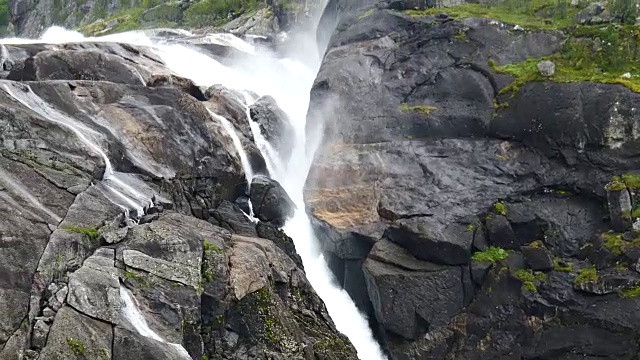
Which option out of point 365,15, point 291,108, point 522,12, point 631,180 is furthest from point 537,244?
point 365,15

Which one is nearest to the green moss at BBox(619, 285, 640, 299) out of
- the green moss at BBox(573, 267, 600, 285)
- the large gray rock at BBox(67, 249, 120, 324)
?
the green moss at BBox(573, 267, 600, 285)

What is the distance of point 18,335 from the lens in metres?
13.1

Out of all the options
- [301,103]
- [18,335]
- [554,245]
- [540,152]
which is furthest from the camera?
[301,103]

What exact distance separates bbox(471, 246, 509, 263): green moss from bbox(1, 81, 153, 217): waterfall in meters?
13.2

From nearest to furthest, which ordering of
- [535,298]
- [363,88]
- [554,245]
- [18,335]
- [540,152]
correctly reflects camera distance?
[18,335] → [535,298] → [554,245] → [540,152] → [363,88]

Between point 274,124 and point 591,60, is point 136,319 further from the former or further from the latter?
point 591,60

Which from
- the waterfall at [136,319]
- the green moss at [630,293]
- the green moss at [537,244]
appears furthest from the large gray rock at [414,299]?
the waterfall at [136,319]

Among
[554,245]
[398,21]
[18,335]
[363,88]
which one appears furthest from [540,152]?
[18,335]

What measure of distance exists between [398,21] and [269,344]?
2368cm

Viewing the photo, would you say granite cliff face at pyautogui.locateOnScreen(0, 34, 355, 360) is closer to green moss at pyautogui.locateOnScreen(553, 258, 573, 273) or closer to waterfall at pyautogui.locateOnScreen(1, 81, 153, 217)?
waterfall at pyautogui.locateOnScreen(1, 81, 153, 217)

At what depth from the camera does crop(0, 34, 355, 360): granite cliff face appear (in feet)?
46.0

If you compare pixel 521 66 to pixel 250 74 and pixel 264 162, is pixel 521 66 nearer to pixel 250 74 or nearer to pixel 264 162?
pixel 264 162

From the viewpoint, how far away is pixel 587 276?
21078 millimetres

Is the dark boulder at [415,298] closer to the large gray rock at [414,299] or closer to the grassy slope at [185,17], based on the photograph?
the large gray rock at [414,299]
